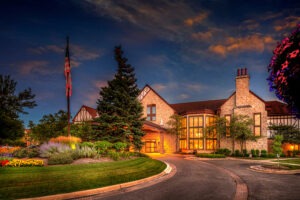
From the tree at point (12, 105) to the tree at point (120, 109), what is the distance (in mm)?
9953

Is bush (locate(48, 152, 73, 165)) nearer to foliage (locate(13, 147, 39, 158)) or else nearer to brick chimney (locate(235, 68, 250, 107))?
foliage (locate(13, 147, 39, 158))

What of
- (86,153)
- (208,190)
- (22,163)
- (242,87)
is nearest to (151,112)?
(242,87)

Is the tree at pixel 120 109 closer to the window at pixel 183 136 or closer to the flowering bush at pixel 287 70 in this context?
the window at pixel 183 136

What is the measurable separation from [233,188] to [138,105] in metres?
16.9

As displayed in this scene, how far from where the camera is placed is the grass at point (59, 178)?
914cm

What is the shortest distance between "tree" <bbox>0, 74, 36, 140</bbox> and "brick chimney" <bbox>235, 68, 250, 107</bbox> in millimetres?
29389

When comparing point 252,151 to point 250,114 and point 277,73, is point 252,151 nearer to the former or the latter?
point 250,114

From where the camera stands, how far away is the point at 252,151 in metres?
32.8

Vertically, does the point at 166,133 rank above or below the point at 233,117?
below

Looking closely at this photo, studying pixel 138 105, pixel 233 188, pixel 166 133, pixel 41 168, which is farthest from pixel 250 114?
pixel 41 168

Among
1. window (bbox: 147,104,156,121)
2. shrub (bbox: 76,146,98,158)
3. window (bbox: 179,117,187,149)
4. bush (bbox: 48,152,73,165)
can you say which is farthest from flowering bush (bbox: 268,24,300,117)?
window (bbox: 147,104,156,121)

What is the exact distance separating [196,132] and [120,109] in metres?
16.8

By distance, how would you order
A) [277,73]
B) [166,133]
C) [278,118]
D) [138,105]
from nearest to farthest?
[277,73] < [138,105] < [278,118] < [166,133]

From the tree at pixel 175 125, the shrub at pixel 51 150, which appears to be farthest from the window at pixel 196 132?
the shrub at pixel 51 150
